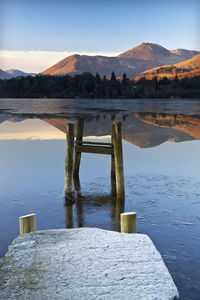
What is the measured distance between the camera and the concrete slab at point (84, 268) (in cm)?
506

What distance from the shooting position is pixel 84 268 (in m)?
5.74

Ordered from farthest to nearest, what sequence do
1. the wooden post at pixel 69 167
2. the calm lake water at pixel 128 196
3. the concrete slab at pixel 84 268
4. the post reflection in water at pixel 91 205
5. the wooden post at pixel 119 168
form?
the wooden post at pixel 119 168 < the wooden post at pixel 69 167 < the post reflection in water at pixel 91 205 < the calm lake water at pixel 128 196 < the concrete slab at pixel 84 268

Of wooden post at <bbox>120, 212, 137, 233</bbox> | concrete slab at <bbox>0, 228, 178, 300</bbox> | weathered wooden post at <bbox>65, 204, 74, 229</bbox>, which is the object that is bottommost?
weathered wooden post at <bbox>65, 204, 74, 229</bbox>

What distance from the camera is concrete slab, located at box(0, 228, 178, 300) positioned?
16.6ft

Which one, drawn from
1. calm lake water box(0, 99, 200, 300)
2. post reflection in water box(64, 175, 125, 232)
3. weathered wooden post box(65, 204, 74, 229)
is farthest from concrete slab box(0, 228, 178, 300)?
post reflection in water box(64, 175, 125, 232)

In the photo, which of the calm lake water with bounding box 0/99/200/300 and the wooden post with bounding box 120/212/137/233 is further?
the calm lake water with bounding box 0/99/200/300

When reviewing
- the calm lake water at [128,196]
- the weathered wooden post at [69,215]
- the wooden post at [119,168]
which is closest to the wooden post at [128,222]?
the calm lake water at [128,196]

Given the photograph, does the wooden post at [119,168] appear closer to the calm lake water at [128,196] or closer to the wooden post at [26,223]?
the calm lake water at [128,196]

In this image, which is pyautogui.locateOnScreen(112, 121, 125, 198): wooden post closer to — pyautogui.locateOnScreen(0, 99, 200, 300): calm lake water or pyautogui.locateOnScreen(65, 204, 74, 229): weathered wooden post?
pyautogui.locateOnScreen(0, 99, 200, 300): calm lake water

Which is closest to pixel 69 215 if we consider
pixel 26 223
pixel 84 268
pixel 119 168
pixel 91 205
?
pixel 91 205

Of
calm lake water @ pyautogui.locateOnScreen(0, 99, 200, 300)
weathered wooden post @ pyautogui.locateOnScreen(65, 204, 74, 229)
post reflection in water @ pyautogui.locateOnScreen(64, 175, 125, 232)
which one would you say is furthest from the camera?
post reflection in water @ pyautogui.locateOnScreen(64, 175, 125, 232)

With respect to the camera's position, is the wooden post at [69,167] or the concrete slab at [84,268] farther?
the wooden post at [69,167]

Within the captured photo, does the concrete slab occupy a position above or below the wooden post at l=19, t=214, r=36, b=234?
below

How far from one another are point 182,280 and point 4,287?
310 cm
